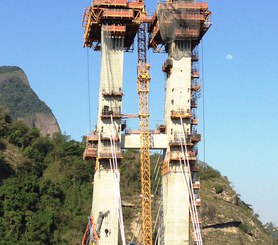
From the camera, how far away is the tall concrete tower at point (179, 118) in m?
44.0

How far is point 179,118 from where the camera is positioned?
148 feet

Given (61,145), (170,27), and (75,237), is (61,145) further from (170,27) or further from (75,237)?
(170,27)

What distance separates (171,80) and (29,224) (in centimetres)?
2965

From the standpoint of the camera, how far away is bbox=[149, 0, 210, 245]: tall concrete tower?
144 feet

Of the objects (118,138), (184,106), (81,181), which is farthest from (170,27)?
(81,181)

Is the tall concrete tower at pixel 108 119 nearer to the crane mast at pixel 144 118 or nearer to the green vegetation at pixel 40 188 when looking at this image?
the crane mast at pixel 144 118

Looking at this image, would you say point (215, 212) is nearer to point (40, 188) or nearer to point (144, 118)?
point (40, 188)

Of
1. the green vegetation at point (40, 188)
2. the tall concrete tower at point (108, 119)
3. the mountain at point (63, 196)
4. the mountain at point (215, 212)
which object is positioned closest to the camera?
the tall concrete tower at point (108, 119)

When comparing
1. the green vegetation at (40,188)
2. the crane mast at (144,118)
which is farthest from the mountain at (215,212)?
the crane mast at (144,118)

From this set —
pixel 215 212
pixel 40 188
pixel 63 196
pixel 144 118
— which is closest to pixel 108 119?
pixel 144 118

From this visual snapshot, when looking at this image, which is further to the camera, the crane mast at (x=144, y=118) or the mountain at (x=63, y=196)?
the mountain at (x=63, y=196)

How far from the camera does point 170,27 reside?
44906 millimetres

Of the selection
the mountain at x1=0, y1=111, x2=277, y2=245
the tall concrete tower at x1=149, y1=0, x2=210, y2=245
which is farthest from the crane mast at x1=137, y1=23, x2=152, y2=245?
the mountain at x1=0, y1=111, x2=277, y2=245

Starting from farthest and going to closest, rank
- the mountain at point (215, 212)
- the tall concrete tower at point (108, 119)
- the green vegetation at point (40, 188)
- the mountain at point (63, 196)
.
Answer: the mountain at point (215, 212), the mountain at point (63, 196), the green vegetation at point (40, 188), the tall concrete tower at point (108, 119)
